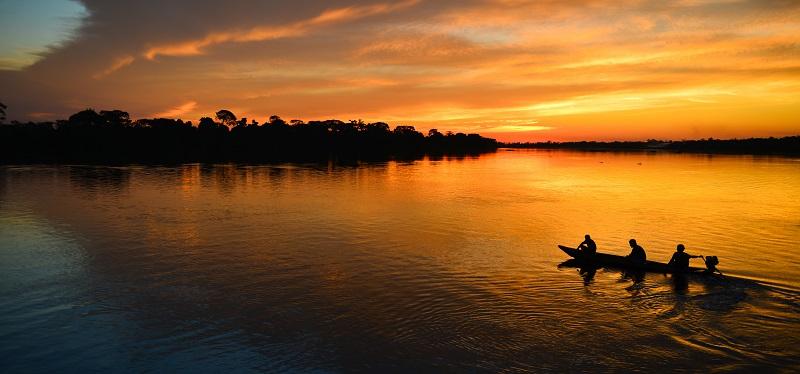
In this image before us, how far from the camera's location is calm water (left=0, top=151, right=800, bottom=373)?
616 inches

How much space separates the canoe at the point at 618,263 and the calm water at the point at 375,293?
0.56 metres

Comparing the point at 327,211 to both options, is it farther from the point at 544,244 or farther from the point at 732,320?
the point at 732,320

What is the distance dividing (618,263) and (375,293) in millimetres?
12489

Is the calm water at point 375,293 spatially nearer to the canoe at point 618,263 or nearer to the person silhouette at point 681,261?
the canoe at point 618,263

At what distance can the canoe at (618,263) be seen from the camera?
79.8 feet

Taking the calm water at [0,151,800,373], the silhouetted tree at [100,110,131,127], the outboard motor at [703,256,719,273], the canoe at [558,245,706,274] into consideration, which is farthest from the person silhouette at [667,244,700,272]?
the silhouetted tree at [100,110,131,127]

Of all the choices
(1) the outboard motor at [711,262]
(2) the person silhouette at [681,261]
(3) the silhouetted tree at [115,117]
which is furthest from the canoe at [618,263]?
(3) the silhouetted tree at [115,117]

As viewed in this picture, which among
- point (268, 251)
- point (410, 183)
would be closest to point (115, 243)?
point (268, 251)

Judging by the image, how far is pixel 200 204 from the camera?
1935 inches

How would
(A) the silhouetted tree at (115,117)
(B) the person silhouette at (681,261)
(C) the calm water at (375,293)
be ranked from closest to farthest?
(C) the calm water at (375,293)
(B) the person silhouette at (681,261)
(A) the silhouetted tree at (115,117)

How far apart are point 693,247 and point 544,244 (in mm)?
9574

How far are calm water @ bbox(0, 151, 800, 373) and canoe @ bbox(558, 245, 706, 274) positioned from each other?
556 millimetres

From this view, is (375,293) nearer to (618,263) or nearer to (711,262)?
(618,263)

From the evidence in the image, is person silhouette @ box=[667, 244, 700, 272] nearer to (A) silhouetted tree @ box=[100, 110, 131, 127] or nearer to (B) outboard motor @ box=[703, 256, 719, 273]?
(B) outboard motor @ box=[703, 256, 719, 273]
